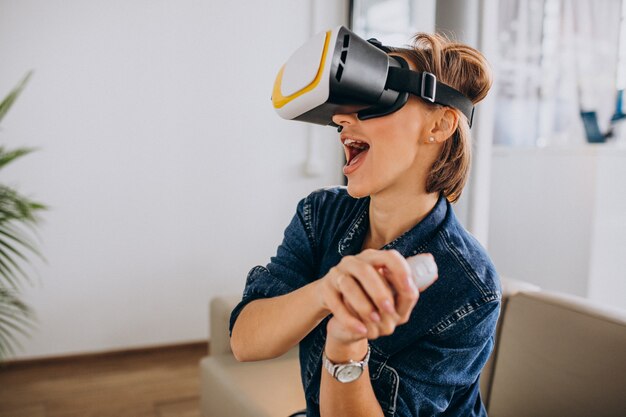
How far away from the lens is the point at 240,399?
4.90 ft

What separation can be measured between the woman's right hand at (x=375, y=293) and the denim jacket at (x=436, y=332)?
1.06ft

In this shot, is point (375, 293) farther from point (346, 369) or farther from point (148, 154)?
point (148, 154)

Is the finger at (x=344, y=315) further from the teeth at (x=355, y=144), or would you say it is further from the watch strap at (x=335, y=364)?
the teeth at (x=355, y=144)

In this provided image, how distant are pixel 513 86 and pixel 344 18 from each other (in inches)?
42.9

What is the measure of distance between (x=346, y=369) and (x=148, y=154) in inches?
89.9

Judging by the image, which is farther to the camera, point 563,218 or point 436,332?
point 563,218

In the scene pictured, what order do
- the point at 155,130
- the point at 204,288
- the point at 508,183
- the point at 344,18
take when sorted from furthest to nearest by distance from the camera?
the point at 344,18, the point at 204,288, the point at 155,130, the point at 508,183

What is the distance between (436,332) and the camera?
85 centimetres

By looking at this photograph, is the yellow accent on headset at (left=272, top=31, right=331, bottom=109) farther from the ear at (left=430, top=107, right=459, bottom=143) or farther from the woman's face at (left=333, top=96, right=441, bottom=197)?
the ear at (left=430, top=107, right=459, bottom=143)

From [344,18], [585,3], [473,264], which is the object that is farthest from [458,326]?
[344,18]

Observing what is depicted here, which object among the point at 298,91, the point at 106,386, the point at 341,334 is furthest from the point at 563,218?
the point at 106,386

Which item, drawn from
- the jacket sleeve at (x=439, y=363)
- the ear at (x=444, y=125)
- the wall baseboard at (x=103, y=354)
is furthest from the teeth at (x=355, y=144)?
the wall baseboard at (x=103, y=354)

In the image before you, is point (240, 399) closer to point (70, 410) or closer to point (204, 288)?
point (70, 410)

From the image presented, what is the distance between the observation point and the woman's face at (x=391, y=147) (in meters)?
0.85
